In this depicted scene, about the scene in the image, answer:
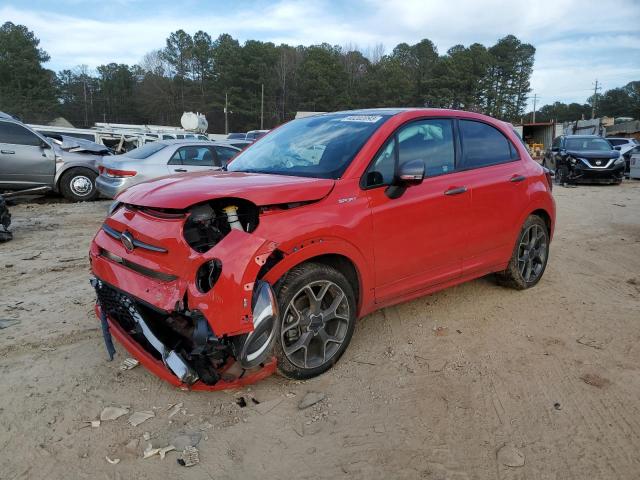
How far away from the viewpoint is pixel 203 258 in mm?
2600

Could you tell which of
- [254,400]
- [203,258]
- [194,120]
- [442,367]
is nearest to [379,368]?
[442,367]

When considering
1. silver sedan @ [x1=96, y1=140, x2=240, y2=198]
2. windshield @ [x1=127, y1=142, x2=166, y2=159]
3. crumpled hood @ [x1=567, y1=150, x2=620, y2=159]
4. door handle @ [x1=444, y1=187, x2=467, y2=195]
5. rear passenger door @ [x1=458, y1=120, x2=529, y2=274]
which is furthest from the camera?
crumpled hood @ [x1=567, y1=150, x2=620, y2=159]

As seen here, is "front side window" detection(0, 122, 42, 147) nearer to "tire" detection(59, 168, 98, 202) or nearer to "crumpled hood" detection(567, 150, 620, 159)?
"tire" detection(59, 168, 98, 202)

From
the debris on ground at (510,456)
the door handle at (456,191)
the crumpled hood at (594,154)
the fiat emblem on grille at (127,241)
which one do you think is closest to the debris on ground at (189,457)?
the fiat emblem on grille at (127,241)

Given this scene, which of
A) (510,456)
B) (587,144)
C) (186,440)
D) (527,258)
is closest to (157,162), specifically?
(527,258)

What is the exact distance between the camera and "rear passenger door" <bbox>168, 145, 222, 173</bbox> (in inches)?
360

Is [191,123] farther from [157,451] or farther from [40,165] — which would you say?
[157,451]

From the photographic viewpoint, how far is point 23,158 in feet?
34.3

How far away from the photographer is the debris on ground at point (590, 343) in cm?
365

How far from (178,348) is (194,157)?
714 cm

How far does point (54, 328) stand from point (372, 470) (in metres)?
2.90

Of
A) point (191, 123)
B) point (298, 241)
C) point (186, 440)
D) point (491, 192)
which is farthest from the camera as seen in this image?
point (191, 123)

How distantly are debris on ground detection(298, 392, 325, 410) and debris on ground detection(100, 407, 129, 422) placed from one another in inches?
40.3

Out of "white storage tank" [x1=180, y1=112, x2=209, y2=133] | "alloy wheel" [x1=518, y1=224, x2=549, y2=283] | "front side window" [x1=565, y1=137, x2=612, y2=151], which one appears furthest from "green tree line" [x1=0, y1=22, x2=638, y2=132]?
"alloy wheel" [x1=518, y1=224, x2=549, y2=283]
